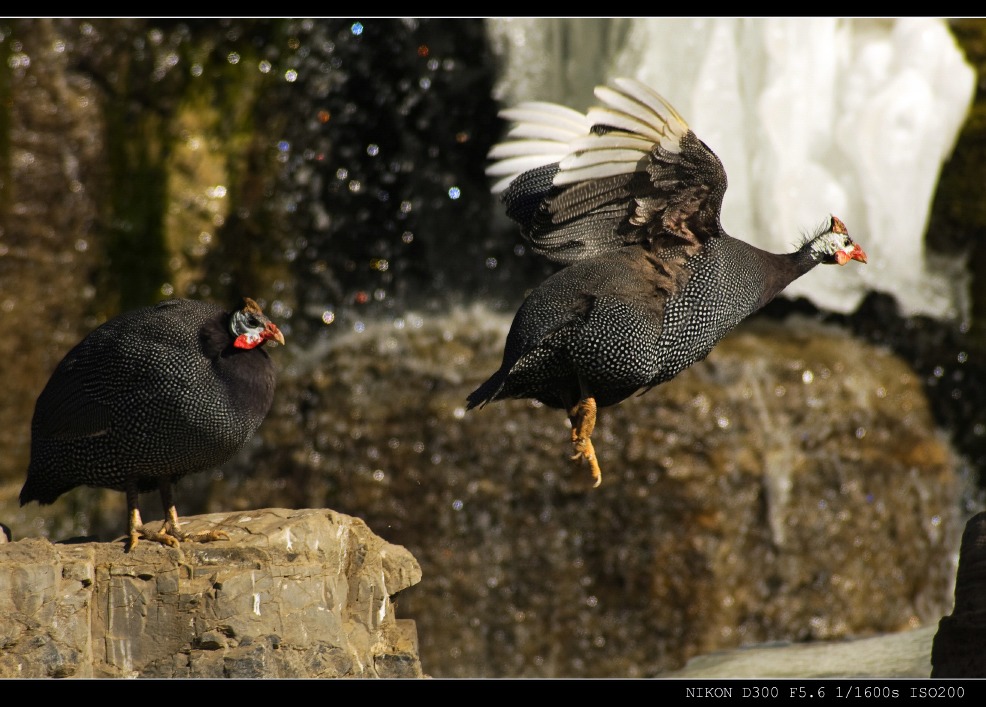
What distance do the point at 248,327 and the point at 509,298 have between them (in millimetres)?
3826

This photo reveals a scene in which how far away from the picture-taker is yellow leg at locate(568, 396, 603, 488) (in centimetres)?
420

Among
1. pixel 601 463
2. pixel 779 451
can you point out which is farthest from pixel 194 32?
pixel 779 451

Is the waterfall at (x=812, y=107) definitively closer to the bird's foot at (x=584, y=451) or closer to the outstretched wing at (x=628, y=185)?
the outstretched wing at (x=628, y=185)

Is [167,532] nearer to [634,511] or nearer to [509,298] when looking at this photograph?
Result: [634,511]

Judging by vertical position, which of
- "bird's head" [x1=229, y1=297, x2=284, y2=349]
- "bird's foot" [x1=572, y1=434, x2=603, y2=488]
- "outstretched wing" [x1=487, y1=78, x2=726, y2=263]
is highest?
"outstretched wing" [x1=487, y1=78, x2=726, y2=263]

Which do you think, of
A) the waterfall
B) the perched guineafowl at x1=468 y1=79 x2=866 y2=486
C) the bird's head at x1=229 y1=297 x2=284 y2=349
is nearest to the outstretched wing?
the perched guineafowl at x1=468 y1=79 x2=866 y2=486

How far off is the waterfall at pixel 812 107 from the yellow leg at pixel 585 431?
3454mm

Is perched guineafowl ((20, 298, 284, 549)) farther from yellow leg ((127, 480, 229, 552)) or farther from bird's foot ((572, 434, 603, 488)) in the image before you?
bird's foot ((572, 434, 603, 488))

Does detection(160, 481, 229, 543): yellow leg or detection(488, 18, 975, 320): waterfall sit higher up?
detection(488, 18, 975, 320): waterfall

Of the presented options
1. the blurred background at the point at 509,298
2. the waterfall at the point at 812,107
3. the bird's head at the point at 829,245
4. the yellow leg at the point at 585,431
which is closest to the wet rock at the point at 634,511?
the blurred background at the point at 509,298

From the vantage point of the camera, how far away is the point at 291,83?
803 cm

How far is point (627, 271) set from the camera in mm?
4312

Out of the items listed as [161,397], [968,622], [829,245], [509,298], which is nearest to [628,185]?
[829,245]

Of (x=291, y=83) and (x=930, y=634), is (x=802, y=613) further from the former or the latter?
(x=291, y=83)
